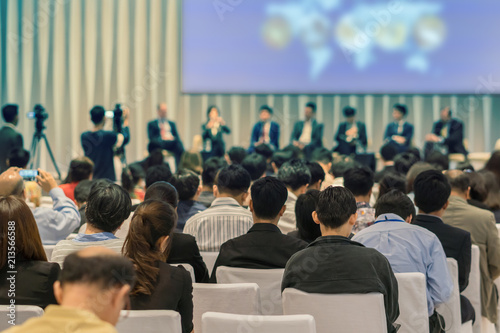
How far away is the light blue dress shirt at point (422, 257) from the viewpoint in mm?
2449

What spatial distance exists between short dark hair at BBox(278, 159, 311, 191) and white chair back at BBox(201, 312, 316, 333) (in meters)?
1.97

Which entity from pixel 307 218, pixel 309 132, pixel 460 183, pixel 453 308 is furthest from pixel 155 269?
pixel 309 132

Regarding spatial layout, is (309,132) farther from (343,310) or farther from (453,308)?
(343,310)

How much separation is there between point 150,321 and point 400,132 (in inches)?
300

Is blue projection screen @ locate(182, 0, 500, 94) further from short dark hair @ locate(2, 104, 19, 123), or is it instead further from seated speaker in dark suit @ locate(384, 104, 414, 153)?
short dark hair @ locate(2, 104, 19, 123)

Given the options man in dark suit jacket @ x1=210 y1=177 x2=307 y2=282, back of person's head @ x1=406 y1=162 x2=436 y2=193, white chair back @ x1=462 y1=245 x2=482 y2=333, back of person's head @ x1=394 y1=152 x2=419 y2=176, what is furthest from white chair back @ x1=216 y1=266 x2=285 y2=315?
back of person's head @ x1=394 y1=152 x2=419 y2=176

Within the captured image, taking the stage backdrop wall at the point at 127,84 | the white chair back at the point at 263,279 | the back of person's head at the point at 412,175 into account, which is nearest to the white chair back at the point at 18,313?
the white chair back at the point at 263,279

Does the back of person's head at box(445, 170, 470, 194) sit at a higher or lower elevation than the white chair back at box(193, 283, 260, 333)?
higher

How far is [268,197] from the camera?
2617 millimetres

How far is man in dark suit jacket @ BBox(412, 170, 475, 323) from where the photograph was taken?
2746 mm

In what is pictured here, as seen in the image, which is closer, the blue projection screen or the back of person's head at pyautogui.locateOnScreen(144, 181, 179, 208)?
the back of person's head at pyautogui.locateOnScreen(144, 181, 179, 208)

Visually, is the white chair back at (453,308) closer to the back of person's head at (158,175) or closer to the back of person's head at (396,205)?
the back of person's head at (396,205)

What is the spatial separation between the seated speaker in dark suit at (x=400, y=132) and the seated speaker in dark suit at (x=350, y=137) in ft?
1.20

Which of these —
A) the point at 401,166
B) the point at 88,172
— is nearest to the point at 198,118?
the point at 401,166
